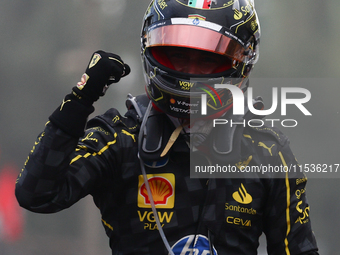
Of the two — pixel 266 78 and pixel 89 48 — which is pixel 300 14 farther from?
pixel 89 48

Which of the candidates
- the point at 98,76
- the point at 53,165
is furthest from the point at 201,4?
the point at 53,165

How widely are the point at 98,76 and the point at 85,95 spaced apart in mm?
71

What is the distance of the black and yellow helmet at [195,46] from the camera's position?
1.64 metres

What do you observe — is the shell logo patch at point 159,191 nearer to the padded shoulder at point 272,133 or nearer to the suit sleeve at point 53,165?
the suit sleeve at point 53,165

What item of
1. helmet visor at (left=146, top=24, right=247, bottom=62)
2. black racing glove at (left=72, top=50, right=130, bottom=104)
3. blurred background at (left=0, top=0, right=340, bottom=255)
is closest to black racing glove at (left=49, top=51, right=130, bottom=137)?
black racing glove at (left=72, top=50, right=130, bottom=104)

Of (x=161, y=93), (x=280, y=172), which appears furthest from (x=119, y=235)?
(x=280, y=172)

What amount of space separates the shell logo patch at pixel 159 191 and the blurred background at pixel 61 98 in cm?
239

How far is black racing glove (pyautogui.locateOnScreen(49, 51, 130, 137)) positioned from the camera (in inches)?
53.9

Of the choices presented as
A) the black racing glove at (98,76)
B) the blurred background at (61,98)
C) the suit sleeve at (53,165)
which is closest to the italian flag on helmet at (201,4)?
the black racing glove at (98,76)

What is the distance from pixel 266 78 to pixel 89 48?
63.6 inches

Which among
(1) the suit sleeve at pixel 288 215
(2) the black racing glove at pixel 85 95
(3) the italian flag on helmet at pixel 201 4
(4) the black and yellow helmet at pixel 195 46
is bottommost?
(1) the suit sleeve at pixel 288 215

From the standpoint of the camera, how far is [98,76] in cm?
141

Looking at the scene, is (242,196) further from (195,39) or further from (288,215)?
(195,39)

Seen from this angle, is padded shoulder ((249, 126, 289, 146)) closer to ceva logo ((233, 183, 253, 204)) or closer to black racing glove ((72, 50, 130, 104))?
ceva logo ((233, 183, 253, 204))
